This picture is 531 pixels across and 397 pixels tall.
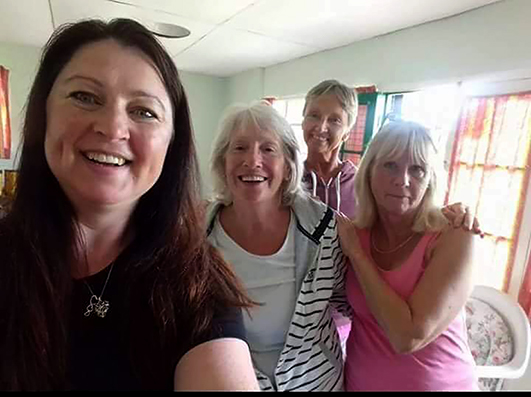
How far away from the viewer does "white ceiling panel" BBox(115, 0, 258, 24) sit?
2658mm

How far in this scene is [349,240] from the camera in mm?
1178

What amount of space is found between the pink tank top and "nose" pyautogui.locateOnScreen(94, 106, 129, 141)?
2.69 ft

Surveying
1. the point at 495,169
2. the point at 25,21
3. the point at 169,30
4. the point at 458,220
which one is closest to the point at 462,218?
the point at 458,220

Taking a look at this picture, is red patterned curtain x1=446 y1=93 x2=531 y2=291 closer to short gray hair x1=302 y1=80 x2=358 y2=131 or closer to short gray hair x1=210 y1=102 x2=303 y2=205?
short gray hair x1=302 y1=80 x2=358 y2=131

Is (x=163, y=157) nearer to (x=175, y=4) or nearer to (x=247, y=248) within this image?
(x=247, y=248)

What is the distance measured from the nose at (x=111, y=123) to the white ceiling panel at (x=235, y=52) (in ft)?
9.54

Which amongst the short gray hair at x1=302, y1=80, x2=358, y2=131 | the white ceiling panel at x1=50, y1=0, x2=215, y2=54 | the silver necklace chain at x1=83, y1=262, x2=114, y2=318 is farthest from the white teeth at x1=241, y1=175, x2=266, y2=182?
the white ceiling panel at x1=50, y1=0, x2=215, y2=54

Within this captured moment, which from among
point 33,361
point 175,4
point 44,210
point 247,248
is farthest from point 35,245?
point 175,4

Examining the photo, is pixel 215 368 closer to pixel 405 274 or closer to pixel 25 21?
pixel 405 274

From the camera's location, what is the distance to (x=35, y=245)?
689 mm

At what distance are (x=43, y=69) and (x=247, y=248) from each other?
2.32ft

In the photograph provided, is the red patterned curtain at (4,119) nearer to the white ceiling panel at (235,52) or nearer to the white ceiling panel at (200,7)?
the white ceiling panel at (235,52)

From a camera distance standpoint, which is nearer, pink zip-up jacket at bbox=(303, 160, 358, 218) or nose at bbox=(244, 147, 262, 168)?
nose at bbox=(244, 147, 262, 168)

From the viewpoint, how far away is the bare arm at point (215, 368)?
622 mm
